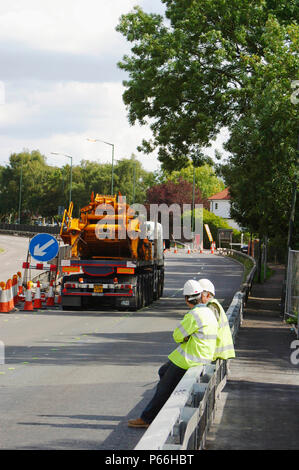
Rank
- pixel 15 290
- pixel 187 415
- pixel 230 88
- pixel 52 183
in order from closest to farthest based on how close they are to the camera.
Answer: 1. pixel 187 415
2. pixel 15 290
3. pixel 230 88
4. pixel 52 183

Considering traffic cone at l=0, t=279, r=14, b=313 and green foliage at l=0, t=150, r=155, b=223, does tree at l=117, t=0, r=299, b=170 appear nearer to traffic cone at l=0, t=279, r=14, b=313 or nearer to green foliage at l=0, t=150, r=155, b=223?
traffic cone at l=0, t=279, r=14, b=313

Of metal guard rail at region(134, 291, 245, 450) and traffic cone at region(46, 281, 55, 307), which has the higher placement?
metal guard rail at region(134, 291, 245, 450)

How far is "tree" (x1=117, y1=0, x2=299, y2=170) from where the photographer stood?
27141 millimetres

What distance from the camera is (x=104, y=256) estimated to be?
1004 inches

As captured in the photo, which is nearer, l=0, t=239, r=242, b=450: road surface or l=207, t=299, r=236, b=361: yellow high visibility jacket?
l=0, t=239, r=242, b=450: road surface

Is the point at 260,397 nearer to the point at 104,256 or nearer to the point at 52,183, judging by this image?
the point at 104,256

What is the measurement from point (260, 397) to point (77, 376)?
2.82 m

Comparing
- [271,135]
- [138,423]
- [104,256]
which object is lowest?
[138,423]

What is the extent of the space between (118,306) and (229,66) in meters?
9.64

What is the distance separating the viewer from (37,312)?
2295cm

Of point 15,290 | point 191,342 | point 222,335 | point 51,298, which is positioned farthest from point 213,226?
point 191,342

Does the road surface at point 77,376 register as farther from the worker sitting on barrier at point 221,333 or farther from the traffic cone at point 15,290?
the traffic cone at point 15,290

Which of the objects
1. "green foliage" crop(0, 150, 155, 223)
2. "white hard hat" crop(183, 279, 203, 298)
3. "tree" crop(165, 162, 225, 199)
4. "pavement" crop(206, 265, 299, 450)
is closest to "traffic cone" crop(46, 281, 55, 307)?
"pavement" crop(206, 265, 299, 450)

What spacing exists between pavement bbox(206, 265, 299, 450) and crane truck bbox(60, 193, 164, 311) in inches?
232
